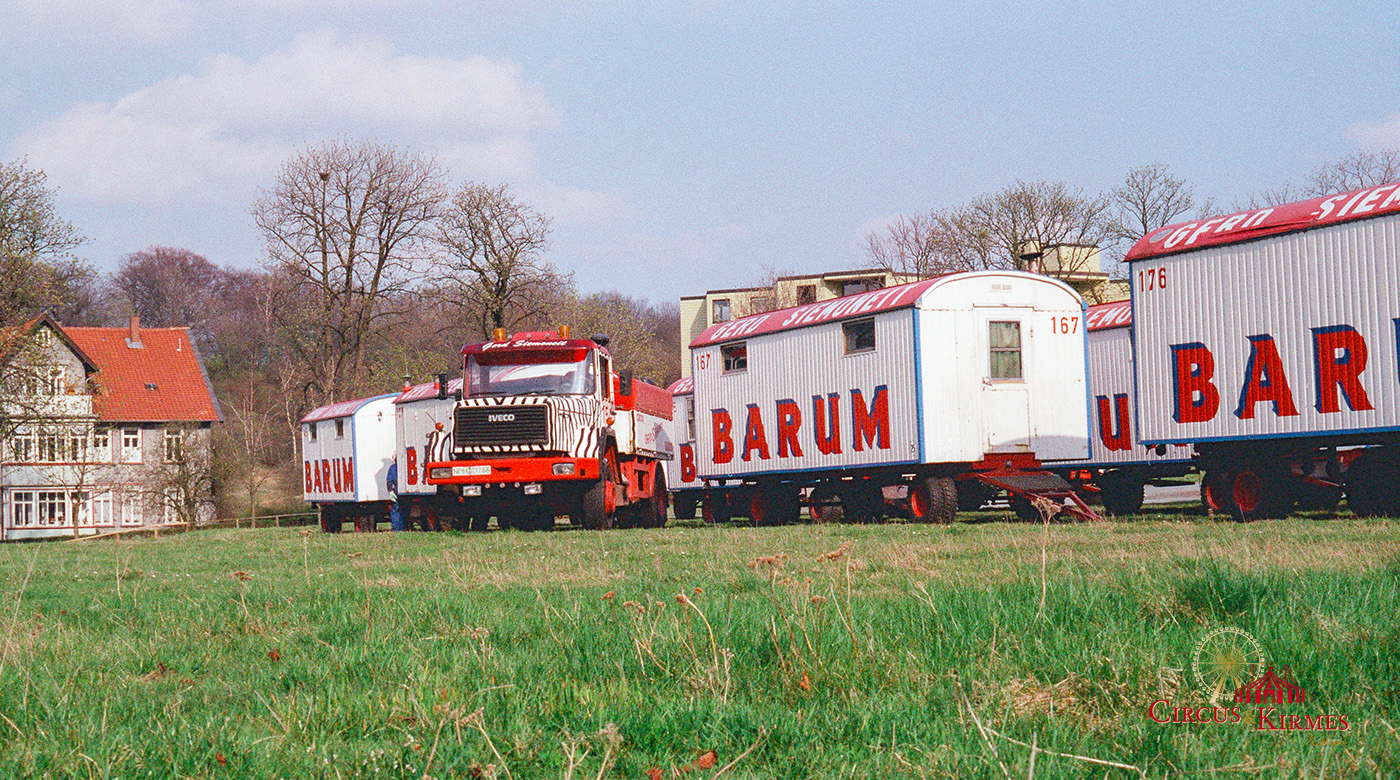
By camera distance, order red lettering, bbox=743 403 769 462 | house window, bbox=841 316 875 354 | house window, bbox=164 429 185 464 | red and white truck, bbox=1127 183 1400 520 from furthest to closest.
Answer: house window, bbox=164 429 185 464
red lettering, bbox=743 403 769 462
house window, bbox=841 316 875 354
red and white truck, bbox=1127 183 1400 520

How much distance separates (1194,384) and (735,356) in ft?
30.6

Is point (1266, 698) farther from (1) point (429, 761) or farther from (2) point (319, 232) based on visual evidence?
(2) point (319, 232)

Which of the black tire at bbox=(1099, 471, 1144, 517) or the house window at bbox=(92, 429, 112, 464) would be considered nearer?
the black tire at bbox=(1099, 471, 1144, 517)

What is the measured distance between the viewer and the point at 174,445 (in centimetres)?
5150

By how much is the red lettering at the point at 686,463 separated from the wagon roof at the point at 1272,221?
1388 centimetres

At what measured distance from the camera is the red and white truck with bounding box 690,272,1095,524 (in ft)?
63.1

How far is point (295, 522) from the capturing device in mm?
50062

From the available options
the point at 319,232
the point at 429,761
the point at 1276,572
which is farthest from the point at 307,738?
the point at 319,232

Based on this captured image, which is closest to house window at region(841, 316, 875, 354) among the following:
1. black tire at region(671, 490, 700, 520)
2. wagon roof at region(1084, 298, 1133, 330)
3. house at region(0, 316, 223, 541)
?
wagon roof at region(1084, 298, 1133, 330)

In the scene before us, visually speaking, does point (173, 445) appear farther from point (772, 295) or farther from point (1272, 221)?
point (1272, 221)

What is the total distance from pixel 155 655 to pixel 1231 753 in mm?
4592

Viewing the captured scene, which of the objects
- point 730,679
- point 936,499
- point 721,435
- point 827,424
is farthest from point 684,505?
point 730,679

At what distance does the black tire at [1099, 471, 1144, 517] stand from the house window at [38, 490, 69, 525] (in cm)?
5332

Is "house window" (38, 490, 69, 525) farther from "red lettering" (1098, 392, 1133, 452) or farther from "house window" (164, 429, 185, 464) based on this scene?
"red lettering" (1098, 392, 1133, 452)
